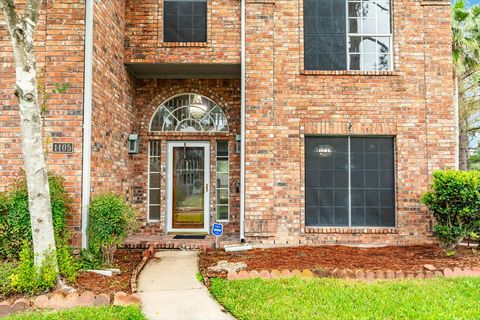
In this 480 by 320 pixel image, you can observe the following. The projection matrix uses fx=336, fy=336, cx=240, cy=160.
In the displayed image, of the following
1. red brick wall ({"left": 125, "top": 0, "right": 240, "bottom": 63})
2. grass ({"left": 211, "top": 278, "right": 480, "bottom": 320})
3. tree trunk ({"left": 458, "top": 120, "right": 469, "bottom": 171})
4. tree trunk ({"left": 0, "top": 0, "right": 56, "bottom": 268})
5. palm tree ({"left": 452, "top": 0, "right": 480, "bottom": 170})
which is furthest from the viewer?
tree trunk ({"left": 458, "top": 120, "right": 469, "bottom": 171})

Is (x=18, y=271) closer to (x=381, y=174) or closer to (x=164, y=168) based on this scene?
(x=164, y=168)

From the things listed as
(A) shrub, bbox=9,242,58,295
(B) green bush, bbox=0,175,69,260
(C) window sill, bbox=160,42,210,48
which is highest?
(C) window sill, bbox=160,42,210,48

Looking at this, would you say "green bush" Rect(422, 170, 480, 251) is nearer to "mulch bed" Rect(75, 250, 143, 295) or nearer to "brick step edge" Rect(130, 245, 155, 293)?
"brick step edge" Rect(130, 245, 155, 293)

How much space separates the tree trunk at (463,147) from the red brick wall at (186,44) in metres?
11.0

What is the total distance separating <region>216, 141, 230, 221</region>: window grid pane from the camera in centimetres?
820

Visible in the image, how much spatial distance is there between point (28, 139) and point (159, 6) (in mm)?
4751

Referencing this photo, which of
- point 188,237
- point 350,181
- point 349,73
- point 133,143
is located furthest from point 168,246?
point 349,73

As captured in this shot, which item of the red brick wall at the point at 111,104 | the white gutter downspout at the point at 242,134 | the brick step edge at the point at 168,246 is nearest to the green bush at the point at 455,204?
the white gutter downspout at the point at 242,134

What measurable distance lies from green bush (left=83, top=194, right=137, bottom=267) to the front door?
2.50 m

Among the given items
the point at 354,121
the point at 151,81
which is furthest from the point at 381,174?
the point at 151,81

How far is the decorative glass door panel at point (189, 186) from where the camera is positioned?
27.0 feet

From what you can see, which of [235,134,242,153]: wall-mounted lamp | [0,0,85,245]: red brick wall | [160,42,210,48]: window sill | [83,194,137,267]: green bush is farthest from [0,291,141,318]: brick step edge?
[160,42,210,48]: window sill

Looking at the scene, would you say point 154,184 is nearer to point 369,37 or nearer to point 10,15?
point 10,15

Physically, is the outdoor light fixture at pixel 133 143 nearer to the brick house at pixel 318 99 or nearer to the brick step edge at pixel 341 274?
the brick house at pixel 318 99
